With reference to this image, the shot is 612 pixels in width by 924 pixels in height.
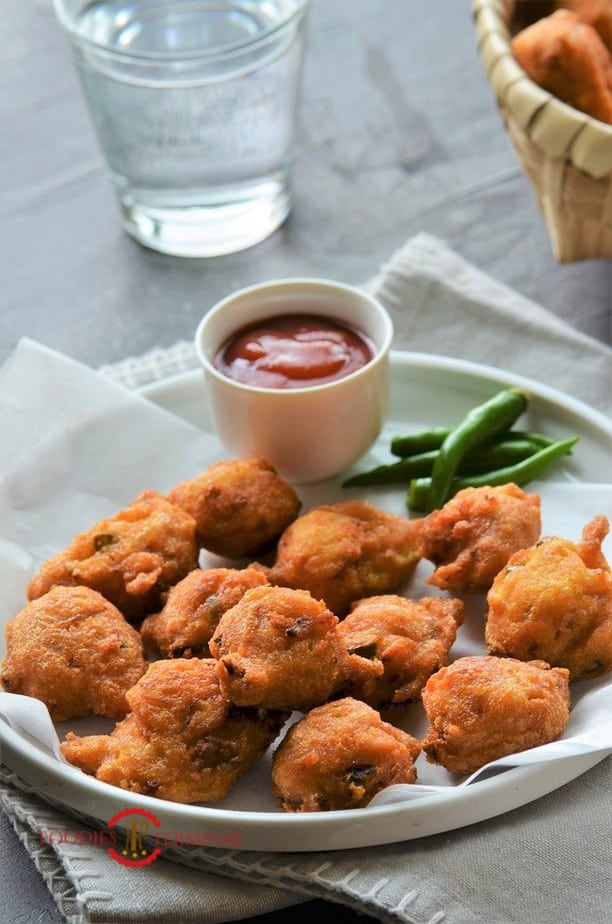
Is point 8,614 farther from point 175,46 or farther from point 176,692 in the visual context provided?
point 175,46

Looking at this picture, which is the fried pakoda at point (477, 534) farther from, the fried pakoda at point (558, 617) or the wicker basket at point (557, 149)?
the wicker basket at point (557, 149)

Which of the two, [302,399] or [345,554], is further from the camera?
[302,399]

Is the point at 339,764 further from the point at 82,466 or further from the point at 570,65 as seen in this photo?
the point at 570,65

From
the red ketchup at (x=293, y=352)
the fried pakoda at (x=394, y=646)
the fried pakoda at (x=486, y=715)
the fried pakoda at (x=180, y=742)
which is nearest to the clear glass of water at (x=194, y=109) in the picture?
the red ketchup at (x=293, y=352)

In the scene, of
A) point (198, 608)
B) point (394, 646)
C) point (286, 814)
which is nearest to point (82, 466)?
point (198, 608)

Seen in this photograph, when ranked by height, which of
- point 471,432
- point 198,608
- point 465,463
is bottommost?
point 465,463

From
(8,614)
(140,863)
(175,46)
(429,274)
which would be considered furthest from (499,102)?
(140,863)
